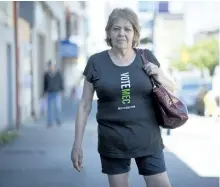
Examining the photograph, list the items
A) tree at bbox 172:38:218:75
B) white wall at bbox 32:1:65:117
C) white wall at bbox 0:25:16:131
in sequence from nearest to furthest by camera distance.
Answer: white wall at bbox 0:25:16:131 → white wall at bbox 32:1:65:117 → tree at bbox 172:38:218:75

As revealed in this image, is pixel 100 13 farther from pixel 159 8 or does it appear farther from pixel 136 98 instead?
pixel 136 98

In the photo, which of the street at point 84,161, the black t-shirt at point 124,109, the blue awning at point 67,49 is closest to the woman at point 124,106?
the black t-shirt at point 124,109

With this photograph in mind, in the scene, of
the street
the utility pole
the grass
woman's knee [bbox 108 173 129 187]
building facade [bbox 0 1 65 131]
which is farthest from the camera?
the utility pole

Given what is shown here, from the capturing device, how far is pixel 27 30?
714 inches

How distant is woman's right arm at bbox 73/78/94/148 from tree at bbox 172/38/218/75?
124 feet

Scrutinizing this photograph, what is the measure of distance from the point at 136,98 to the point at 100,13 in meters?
80.3

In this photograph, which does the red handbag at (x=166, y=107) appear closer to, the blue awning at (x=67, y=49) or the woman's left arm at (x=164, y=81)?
the woman's left arm at (x=164, y=81)

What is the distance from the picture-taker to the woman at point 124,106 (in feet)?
12.3

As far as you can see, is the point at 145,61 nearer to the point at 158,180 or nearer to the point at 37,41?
the point at 158,180

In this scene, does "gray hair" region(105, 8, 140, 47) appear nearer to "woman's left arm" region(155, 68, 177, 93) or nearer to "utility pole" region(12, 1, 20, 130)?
"woman's left arm" region(155, 68, 177, 93)

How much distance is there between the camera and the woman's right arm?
391 cm

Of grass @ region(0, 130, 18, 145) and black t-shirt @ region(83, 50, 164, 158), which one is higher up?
black t-shirt @ region(83, 50, 164, 158)

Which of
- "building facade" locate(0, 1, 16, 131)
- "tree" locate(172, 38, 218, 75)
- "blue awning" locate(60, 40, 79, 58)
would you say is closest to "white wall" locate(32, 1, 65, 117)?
"blue awning" locate(60, 40, 79, 58)

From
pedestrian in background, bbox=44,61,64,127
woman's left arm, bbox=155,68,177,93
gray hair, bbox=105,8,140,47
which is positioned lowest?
pedestrian in background, bbox=44,61,64,127
